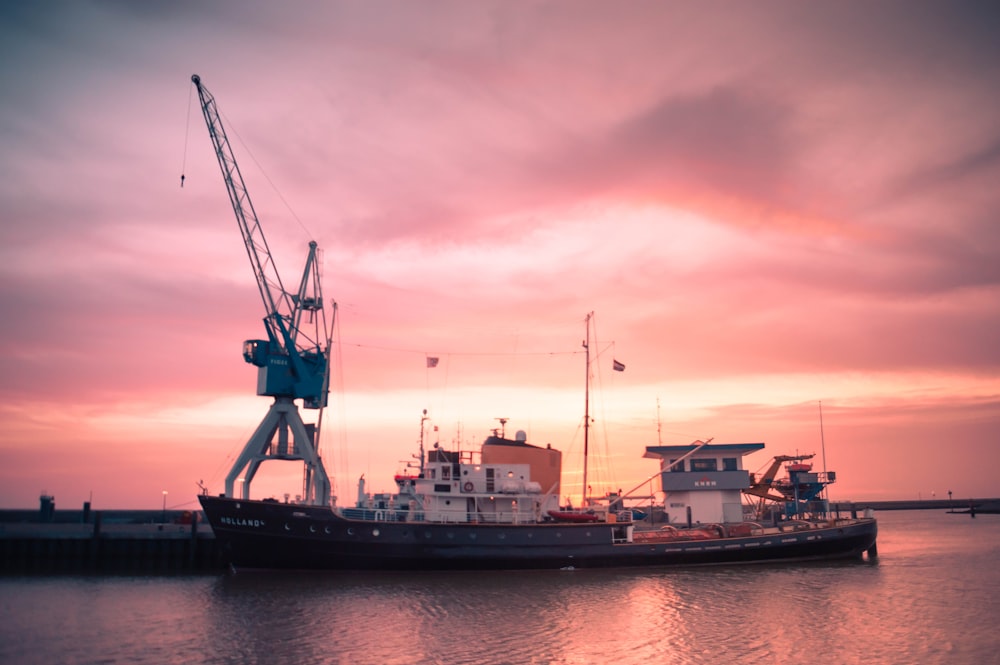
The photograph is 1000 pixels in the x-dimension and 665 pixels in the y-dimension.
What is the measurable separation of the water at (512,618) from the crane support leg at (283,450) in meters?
5.45

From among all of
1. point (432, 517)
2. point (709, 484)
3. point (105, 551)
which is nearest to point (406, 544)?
point (432, 517)

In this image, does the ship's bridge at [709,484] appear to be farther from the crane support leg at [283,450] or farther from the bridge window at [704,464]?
the crane support leg at [283,450]

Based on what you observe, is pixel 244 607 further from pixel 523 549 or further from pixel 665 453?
pixel 665 453

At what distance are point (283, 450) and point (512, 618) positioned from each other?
1876cm

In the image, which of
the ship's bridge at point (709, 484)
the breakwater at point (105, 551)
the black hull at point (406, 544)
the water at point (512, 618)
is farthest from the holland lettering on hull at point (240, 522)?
the ship's bridge at point (709, 484)

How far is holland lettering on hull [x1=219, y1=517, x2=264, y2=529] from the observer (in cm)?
3500

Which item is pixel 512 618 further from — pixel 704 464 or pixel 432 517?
pixel 704 464

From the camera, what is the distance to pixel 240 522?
35281 mm

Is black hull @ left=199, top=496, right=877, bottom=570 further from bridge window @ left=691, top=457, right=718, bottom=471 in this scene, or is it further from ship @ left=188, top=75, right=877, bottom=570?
bridge window @ left=691, top=457, right=718, bottom=471

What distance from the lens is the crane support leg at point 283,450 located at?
125 feet

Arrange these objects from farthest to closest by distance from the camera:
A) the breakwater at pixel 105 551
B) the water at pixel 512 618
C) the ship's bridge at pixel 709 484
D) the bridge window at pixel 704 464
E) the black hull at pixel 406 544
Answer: the bridge window at pixel 704 464
the ship's bridge at pixel 709 484
the breakwater at pixel 105 551
the black hull at pixel 406 544
the water at pixel 512 618

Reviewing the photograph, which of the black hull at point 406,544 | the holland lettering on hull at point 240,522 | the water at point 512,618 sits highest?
the holland lettering on hull at point 240,522

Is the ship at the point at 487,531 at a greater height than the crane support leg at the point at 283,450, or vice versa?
the crane support leg at the point at 283,450

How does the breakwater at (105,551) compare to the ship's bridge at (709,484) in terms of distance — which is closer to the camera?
the breakwater at (105,551)
